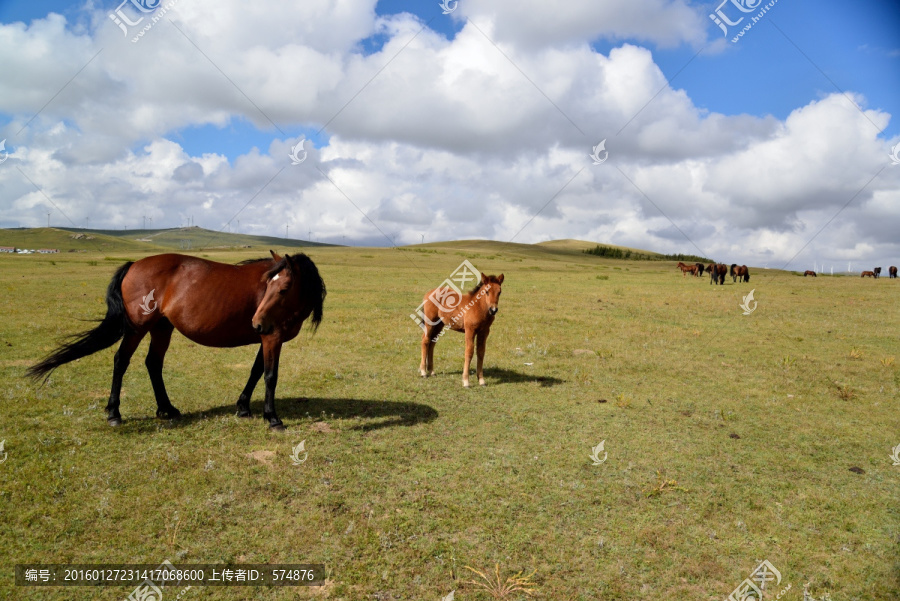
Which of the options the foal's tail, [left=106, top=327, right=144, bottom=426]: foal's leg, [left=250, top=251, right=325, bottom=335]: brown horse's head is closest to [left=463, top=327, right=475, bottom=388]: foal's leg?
[left=250, top=251, right=325, bottom=335]: brown horse's head

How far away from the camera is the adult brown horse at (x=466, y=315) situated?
1053cm

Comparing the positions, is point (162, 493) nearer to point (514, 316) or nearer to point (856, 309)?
point (514, 316)

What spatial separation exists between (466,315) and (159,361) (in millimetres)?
5854

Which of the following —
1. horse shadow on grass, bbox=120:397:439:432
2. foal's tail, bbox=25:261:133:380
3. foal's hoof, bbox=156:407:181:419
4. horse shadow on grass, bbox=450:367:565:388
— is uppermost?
foal's tail, bbox=25:261:133:380

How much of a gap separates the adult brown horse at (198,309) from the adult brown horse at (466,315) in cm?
374

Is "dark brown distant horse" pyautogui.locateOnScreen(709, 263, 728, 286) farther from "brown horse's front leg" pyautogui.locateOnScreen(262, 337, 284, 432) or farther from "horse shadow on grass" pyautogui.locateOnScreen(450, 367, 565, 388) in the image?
"brown horse's front leg" pyautogui.locateOnScreen(262, 337, 284, 432)

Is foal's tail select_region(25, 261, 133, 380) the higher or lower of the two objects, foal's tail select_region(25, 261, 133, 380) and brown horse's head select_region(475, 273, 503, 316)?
the lower

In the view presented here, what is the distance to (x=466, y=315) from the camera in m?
10.9

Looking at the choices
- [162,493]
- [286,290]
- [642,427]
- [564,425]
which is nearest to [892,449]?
[642,427]

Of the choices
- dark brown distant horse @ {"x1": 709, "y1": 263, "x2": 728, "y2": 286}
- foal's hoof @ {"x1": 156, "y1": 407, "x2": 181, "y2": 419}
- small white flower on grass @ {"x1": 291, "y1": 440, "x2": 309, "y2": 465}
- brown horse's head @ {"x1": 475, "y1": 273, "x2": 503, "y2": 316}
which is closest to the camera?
small white flower on grass @ {"x1": 291, "y1": 440, "x2": 309, "y2": 465}

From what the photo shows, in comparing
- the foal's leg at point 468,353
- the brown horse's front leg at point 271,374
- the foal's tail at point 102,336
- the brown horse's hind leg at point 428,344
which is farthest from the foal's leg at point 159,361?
the foal's leg at point 468,353

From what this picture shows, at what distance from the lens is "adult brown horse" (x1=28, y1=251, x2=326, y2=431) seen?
760 cm

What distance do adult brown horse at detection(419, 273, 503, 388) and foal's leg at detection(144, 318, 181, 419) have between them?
17.3 ft

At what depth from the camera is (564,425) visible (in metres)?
8.68
